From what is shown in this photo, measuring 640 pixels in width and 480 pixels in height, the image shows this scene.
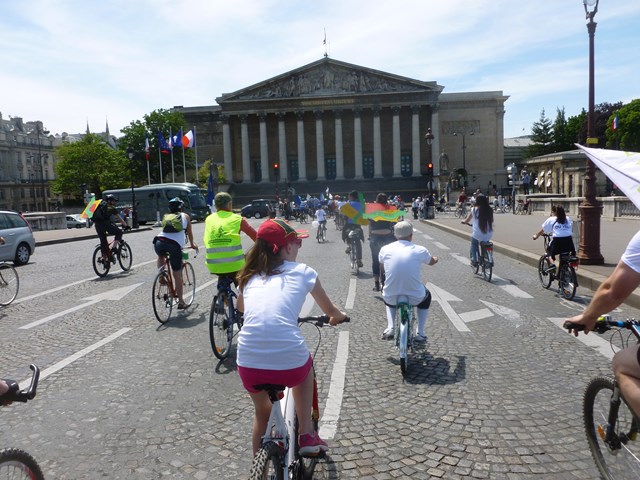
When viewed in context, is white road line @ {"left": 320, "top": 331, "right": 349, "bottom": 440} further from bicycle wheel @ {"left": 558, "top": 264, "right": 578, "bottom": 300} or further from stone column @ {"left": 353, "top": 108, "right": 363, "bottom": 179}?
stone column @ {"left": 353, "top": 108, "right": 363, "bottom": 179}

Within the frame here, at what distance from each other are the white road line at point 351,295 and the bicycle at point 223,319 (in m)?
2.83

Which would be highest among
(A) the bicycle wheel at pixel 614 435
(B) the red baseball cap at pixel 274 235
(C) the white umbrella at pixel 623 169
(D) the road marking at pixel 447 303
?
(C) the white umbrella at pixel 623 169

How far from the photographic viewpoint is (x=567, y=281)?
31.9 ft

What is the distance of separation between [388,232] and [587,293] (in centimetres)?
384

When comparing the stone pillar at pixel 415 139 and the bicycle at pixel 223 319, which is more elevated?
the stone pillar at pixel 415 139

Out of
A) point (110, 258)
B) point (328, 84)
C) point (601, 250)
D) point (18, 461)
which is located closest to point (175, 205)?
point (110, 258)

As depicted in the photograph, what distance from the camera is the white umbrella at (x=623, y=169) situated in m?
2.49

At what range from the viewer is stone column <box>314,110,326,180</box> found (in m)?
71.4

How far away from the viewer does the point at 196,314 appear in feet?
28.7

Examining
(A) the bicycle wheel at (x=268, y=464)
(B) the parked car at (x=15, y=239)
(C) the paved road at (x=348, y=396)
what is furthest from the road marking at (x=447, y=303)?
(B) the parked car at (x=15, y=239)

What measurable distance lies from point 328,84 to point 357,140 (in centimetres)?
807

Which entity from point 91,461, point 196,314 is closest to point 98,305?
point 196,314

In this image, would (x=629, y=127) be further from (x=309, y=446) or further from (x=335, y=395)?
(x=309, y=446)

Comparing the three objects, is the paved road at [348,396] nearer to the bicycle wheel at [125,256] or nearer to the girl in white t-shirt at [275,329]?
the girl in white t-shirt at [275,329]
